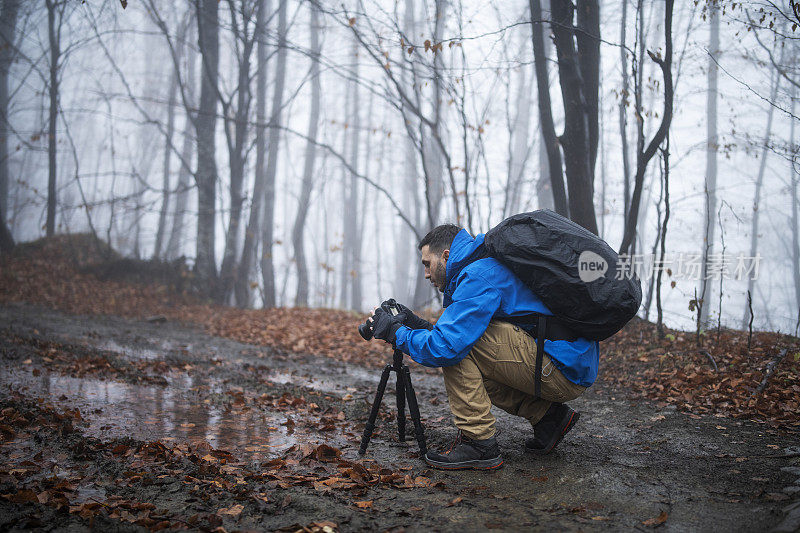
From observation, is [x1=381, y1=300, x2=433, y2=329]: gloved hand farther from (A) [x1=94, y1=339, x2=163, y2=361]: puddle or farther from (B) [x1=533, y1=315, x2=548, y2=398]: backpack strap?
(A) [x1=94, y1=339, x2=163, y2=361]: puddle

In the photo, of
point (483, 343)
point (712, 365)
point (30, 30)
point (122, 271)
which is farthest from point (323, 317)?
point (30, 30)

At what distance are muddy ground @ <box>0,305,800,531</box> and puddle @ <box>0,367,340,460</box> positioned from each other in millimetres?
24

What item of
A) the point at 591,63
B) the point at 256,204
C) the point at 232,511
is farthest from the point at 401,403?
the point at 256,204

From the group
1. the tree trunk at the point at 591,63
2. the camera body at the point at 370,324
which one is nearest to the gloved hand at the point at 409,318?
the camera body at the point at 370,324

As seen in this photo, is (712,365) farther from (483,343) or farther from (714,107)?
(714,107)

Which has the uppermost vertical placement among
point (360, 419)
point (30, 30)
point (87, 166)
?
point (87, 166)

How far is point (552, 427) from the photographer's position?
3.48 metres

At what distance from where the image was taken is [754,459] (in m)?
3.34

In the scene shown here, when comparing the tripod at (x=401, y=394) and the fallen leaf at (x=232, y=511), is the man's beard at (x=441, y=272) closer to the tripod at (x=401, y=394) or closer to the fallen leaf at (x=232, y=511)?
the tripod at (x=401, y=394)

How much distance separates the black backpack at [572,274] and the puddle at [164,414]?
6.84 feet

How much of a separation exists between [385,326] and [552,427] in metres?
1.38

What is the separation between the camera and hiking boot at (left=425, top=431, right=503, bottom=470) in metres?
3.19

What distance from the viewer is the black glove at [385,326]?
10.4 feet

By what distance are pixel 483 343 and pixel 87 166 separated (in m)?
58.7
